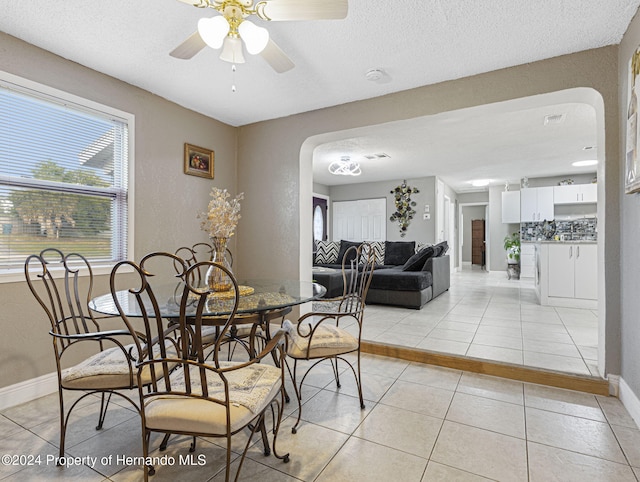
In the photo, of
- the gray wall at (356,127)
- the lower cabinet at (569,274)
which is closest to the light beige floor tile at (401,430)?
the gray wall at (356,127)

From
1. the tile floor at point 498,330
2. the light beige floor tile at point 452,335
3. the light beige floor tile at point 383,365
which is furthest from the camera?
the light beige floor tile at point 452,335

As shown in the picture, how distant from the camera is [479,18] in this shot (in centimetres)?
200

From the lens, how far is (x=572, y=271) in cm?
475

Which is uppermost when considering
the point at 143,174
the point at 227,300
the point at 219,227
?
the point at 143,174

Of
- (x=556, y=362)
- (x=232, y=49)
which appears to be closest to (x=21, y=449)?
(x=232, y=49)

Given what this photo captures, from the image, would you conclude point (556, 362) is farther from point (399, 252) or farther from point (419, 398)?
point (399, 252)

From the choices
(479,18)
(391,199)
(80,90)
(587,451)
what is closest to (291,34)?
(479,18)

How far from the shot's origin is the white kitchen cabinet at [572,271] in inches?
181

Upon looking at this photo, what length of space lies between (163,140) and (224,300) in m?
2.08

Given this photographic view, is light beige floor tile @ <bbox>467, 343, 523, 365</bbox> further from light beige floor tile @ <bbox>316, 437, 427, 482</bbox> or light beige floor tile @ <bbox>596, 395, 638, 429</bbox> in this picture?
light beige floor tile @ <bbox>316, 437, 427, 482</bbox>

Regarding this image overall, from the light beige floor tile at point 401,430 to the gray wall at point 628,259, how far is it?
1221mm

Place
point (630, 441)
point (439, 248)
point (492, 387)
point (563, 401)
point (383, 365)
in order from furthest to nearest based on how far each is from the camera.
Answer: point (439, 248) < point (383, 365) < point (492, 387) < point (563, 401) < point (630, 441)

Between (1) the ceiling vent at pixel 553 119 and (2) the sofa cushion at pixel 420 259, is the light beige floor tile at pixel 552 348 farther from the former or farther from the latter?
(1) the ceiling vent at pixel 553 119

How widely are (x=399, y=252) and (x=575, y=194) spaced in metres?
4.17
